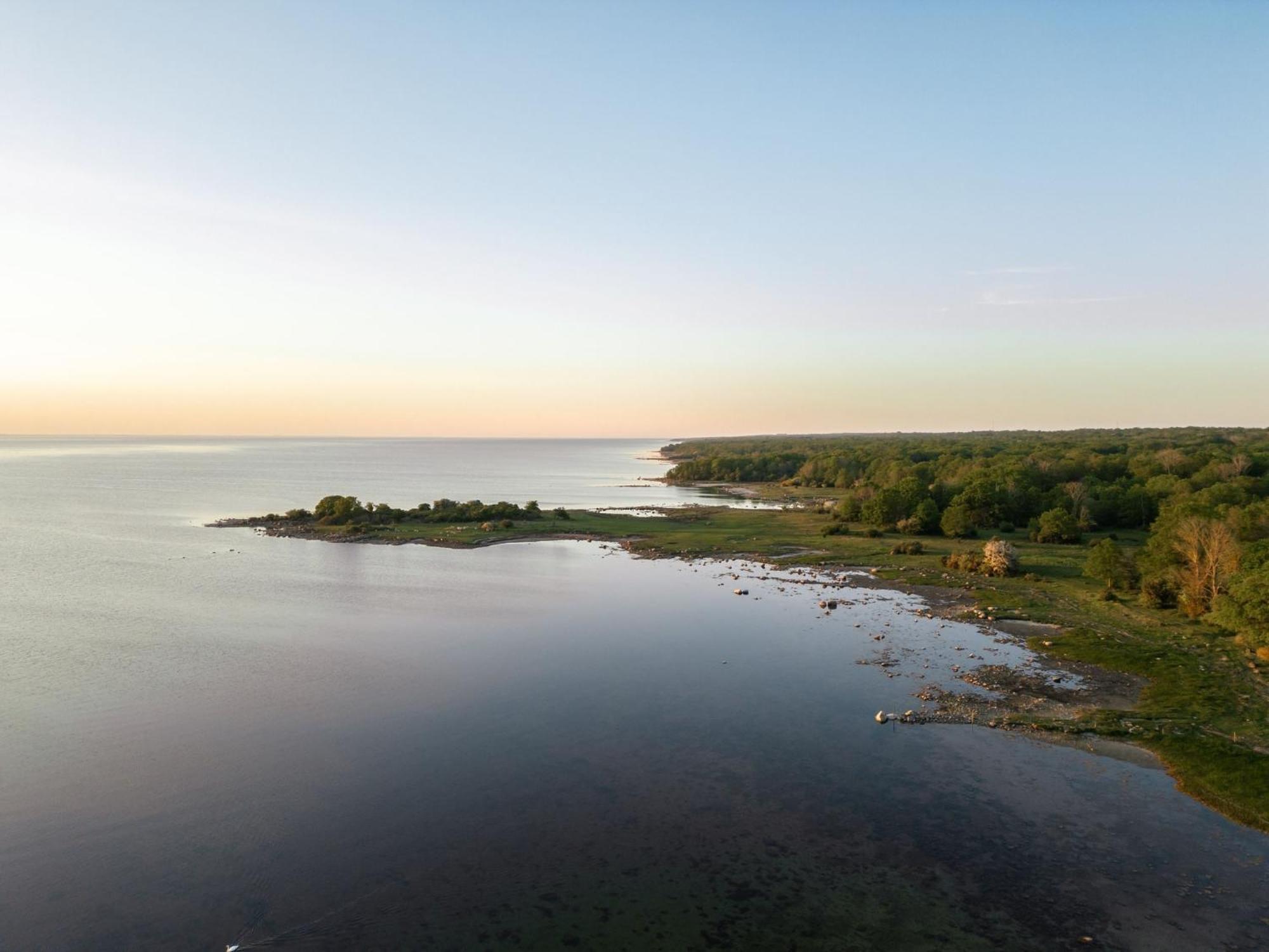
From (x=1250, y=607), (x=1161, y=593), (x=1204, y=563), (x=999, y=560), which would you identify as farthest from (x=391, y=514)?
(x=1250, y=607)

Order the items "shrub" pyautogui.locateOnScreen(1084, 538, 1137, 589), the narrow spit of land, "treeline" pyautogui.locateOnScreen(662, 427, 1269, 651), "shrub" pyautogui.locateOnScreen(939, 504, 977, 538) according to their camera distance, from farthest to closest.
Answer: "shrub" pyautogui.locateOnScreen(939, 504, 977, 538)
"shrub" pyautogui.locateOnScreen(1084, 538, 1137, 589)
"treeline" pyautogui.locateOnScreen(662, 427, 1269, 651)
the narrow spit of land

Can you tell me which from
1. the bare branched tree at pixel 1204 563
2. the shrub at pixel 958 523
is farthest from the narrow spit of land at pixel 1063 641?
the bare branched tree at pixel 1204 563

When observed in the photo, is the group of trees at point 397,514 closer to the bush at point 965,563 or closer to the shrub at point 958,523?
the shrub at point 958,523

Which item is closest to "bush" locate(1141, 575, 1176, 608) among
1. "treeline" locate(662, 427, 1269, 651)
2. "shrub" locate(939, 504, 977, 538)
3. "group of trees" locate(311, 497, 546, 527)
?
"treeline" locate(662, 427, 1269, 651)

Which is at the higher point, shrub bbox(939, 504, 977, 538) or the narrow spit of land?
shrub bbox(939, 504, 977, 538)

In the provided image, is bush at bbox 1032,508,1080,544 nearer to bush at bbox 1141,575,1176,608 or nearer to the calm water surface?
bush at bbox 1141,575,1176,608

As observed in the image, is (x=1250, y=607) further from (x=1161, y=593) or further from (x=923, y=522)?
(x=923, y=522)
